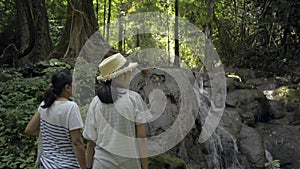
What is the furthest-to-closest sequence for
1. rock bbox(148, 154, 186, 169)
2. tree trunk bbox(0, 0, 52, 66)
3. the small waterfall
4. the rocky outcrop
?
tree trunk bbox(0, 0, 52, 66), the small waterfall, the rocky outcrop, rock bbox(148, 154, 186, 169)

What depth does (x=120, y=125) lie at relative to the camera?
2.62 metres

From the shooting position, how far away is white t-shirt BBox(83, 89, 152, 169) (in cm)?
262

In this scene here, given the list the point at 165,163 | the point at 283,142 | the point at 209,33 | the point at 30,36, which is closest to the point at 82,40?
the point at 30,36

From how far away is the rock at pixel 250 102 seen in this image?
10.8m

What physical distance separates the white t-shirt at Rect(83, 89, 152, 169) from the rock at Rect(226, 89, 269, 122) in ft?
27.8

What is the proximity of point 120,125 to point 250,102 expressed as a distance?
902 cm

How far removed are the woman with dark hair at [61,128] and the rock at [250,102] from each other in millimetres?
8506

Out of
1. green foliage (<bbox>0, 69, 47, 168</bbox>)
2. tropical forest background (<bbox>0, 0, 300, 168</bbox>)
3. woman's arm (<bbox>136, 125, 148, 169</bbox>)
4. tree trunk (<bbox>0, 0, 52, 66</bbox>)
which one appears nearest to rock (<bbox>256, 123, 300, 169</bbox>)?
tropical forest background (<bbox>0, 0, 300, 168</bbox>)

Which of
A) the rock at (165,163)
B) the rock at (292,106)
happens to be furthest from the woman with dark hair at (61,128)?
the rock at (292,106)

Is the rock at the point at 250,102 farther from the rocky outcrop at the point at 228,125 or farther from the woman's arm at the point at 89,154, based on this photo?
the woman's arm at the point at 89,154

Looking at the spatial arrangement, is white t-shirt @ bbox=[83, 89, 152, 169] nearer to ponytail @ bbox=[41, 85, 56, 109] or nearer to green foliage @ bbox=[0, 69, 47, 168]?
ponytail @ bbox=[41, 85, 56, 109]

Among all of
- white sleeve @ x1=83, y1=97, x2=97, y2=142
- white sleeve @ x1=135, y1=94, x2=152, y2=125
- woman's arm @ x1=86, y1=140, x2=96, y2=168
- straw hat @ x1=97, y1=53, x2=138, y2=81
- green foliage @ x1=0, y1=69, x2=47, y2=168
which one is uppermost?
straw hat @ x1=97, y1=53, x2=138, y2=81

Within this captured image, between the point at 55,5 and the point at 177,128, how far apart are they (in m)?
10.8

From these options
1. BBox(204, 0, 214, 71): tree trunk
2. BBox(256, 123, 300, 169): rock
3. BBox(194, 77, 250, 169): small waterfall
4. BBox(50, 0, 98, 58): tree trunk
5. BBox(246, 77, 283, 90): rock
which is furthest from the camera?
BBox(246, 77, 283, 90): rock
